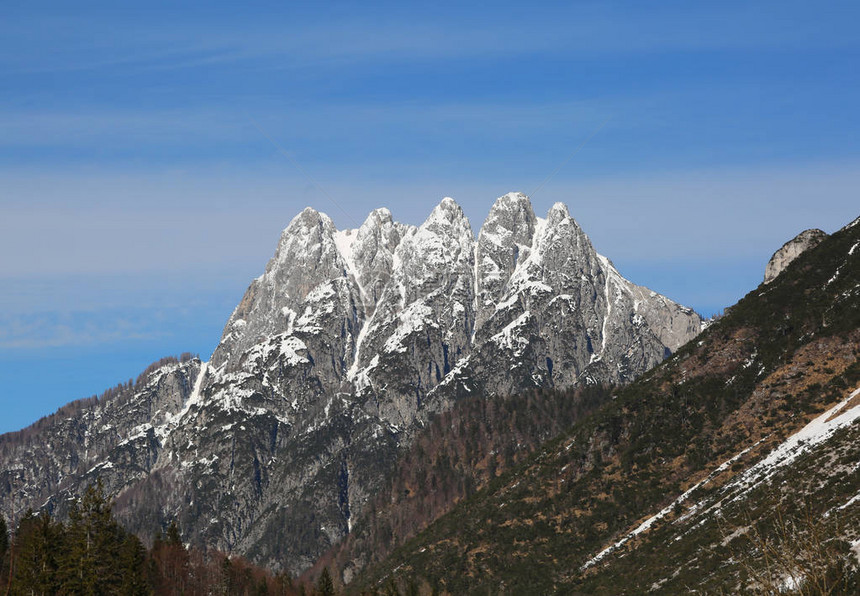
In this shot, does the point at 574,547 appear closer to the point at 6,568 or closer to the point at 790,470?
the point at 790,470

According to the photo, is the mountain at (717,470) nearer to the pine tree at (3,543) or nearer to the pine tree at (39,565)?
the pine tree at (39,565)

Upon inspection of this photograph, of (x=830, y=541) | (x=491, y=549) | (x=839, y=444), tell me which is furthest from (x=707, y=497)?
(x=830, y=541)

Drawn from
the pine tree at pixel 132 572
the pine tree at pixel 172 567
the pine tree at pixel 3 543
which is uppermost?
the pine tree at pixel 3 543

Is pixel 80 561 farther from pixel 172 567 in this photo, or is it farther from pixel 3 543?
pixel 172 567

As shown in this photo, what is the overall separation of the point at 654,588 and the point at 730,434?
50.1 meters

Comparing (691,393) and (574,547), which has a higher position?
(691,393)

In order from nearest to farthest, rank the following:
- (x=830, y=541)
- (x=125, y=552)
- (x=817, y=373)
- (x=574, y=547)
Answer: (x=830, y=541) < (x=125, y=552) < (x=817, y=373) < (x=574, y=547)

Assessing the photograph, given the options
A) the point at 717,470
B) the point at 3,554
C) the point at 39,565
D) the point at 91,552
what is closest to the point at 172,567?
the point at 3,554

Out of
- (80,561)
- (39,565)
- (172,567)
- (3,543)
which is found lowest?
(80,561)

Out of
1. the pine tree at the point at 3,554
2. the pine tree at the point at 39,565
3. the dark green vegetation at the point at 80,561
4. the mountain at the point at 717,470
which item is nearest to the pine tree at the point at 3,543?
the pine tree at the point at 3,554

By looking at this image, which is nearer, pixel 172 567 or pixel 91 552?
pixel 91 552

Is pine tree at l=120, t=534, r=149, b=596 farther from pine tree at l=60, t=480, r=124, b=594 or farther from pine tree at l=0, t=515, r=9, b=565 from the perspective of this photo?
pine tree at l=0, t=515, r=9, b=565

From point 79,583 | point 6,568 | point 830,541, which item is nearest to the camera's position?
point 830,541

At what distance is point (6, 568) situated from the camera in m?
151
